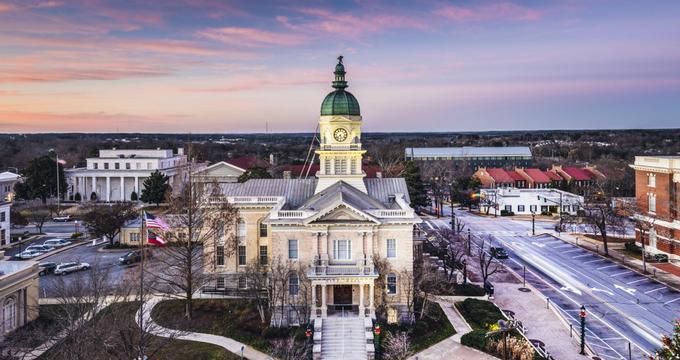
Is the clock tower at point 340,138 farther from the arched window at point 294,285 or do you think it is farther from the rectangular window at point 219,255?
the rectangular window at point 219,255

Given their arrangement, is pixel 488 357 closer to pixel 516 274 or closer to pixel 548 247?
pixel 516 274

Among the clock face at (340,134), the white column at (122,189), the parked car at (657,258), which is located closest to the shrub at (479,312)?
the clock face at (340,134)

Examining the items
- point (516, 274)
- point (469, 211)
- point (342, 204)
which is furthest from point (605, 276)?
point (469, 211)

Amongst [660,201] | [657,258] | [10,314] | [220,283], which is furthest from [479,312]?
[10,314]

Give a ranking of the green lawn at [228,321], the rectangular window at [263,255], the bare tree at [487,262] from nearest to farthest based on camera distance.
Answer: the green lawn at [228,321] < the rectangular window at [263,255] < the bare tree at [487,262]

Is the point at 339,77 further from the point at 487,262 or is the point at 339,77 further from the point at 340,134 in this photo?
the point at 487,262
